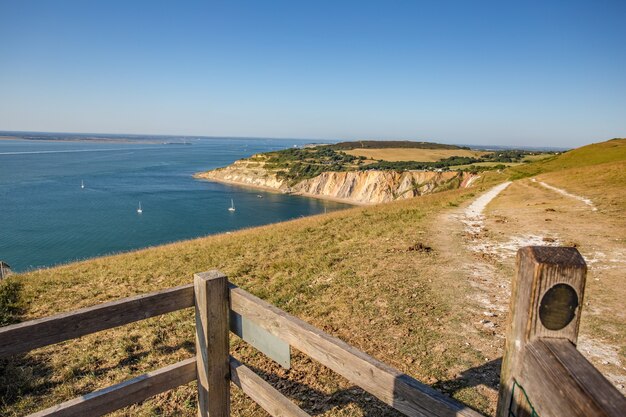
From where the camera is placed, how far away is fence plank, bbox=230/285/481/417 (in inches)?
75.8

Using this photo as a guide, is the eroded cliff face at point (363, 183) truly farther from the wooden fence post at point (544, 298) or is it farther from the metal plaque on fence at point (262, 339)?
the wooden fence post at point (544, 298)

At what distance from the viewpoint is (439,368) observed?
208 inches

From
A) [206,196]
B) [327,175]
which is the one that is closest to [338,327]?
[206,196]

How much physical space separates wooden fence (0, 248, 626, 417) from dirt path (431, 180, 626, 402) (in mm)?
3626

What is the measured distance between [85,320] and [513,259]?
35.3ft

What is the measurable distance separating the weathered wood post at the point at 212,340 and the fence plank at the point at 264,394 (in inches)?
5.3

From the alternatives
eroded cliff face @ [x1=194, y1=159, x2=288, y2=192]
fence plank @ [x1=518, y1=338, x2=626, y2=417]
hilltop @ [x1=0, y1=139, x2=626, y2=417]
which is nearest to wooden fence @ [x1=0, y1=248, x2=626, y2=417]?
fence plank @ [x1=518, y1=338, x2=626, y2=417]

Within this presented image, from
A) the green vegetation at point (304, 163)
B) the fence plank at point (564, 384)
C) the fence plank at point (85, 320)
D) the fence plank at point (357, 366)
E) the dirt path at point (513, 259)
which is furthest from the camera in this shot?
the green vegetation at point (304, 163)

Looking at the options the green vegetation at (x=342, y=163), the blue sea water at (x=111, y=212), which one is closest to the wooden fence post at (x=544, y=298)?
the blue sea water at (x=111, y=212)

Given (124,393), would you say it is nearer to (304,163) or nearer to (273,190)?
(273,190)

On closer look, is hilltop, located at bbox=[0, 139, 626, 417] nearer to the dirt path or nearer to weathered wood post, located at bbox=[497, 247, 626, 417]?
the dirt path

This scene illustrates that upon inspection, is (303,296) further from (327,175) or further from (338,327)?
(327,175)

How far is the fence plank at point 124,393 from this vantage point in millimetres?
2770

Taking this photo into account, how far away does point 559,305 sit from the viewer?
1409mm
